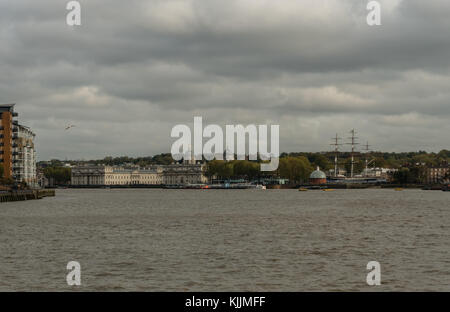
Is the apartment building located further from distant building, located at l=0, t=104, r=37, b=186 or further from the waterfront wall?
the waterfront wall

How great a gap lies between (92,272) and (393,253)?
56.8 ft

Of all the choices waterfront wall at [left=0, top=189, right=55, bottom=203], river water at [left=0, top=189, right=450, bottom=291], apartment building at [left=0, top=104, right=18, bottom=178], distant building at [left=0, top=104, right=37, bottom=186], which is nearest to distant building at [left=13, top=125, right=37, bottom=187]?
distant building at [left=0, top=104, right=37, bottom=186]

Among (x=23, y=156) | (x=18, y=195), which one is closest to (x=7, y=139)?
(x=23, y=156)

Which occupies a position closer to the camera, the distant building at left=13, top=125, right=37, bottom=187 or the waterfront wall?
the waterfront wall

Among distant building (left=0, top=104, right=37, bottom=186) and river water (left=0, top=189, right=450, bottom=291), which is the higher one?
distant building (left=0, top=104, right=37, bottom=186)

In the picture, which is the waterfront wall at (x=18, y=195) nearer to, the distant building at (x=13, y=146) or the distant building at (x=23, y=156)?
the distant building at (x=13, y=146)

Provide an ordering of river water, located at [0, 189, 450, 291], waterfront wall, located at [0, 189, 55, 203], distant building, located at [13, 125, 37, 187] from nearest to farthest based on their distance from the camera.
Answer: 1. river water, located at [0, 189, 450, 291]
2. waterfront wall, located at [0, 189, 55, 203]
3. distant building, located at [13, 125, 37, 187]

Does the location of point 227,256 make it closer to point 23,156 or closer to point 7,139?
point 7,139

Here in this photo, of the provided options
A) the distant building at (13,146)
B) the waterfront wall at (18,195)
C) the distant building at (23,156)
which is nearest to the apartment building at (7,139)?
the distant building at (13,146)

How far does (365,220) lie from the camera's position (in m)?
65.9

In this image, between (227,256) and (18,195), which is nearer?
(227,256)

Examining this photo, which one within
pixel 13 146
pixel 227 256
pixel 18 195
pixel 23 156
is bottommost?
pixel 18 195
